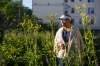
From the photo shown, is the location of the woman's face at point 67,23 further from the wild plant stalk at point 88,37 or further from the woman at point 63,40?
the wild plant stalk at point 88,37

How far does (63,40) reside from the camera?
587cm

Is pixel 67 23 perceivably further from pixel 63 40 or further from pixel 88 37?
pixel 88 37

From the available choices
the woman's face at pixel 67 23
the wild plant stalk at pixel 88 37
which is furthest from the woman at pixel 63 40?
the wild plant stalk at pixel 88 37

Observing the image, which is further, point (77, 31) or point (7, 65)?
point (7, 65)

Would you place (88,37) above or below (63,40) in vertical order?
above

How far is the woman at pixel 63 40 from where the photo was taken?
5.62m

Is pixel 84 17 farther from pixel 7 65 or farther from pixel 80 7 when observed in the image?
pixel 7 65

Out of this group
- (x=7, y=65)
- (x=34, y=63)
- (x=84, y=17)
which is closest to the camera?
(x=84, y=17)

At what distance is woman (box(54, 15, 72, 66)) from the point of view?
5.62 meters

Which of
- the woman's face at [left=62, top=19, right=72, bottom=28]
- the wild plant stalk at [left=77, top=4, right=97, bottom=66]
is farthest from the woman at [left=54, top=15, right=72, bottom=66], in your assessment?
the wild plant stalk at [left=77, top=4, right=97, bottom=66]

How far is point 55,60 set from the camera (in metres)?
5.91

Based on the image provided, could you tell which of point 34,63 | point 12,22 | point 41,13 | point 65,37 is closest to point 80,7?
point 65,37

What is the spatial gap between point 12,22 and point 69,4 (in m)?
24.5

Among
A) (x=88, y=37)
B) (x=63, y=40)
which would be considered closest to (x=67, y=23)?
(x=63, y=40)
